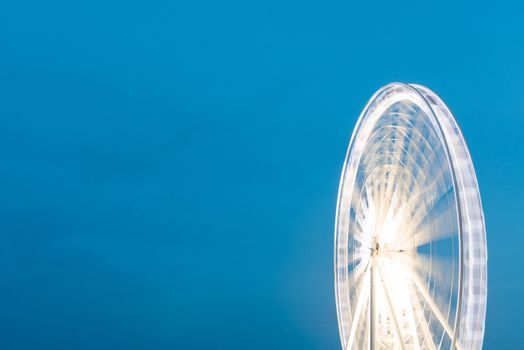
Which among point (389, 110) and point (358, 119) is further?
point (358, 119)

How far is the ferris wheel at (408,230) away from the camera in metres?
12.0

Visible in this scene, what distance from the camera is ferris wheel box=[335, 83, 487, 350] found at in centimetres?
1202

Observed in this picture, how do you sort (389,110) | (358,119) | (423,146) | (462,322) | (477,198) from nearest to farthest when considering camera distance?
(462,322), (477,198), (423,146), (389,110), (358,119)

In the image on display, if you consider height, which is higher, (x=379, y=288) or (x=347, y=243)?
(x=347, y=243)

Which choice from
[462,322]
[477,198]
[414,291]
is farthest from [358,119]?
[462,322]

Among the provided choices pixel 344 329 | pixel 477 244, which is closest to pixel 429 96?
pixel 477 244

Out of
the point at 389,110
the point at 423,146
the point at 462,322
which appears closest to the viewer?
the point at 462,322

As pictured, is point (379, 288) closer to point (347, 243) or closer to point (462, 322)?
A: point (347, 243)

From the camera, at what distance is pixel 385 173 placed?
17844 millimetres

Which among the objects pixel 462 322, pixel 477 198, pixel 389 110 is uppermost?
pixel 389 110

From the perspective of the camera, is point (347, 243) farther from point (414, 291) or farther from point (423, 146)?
point (423, 146)

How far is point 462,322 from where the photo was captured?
1159 cm

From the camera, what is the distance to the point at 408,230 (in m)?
16.4

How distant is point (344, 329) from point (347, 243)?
6.70 ft
